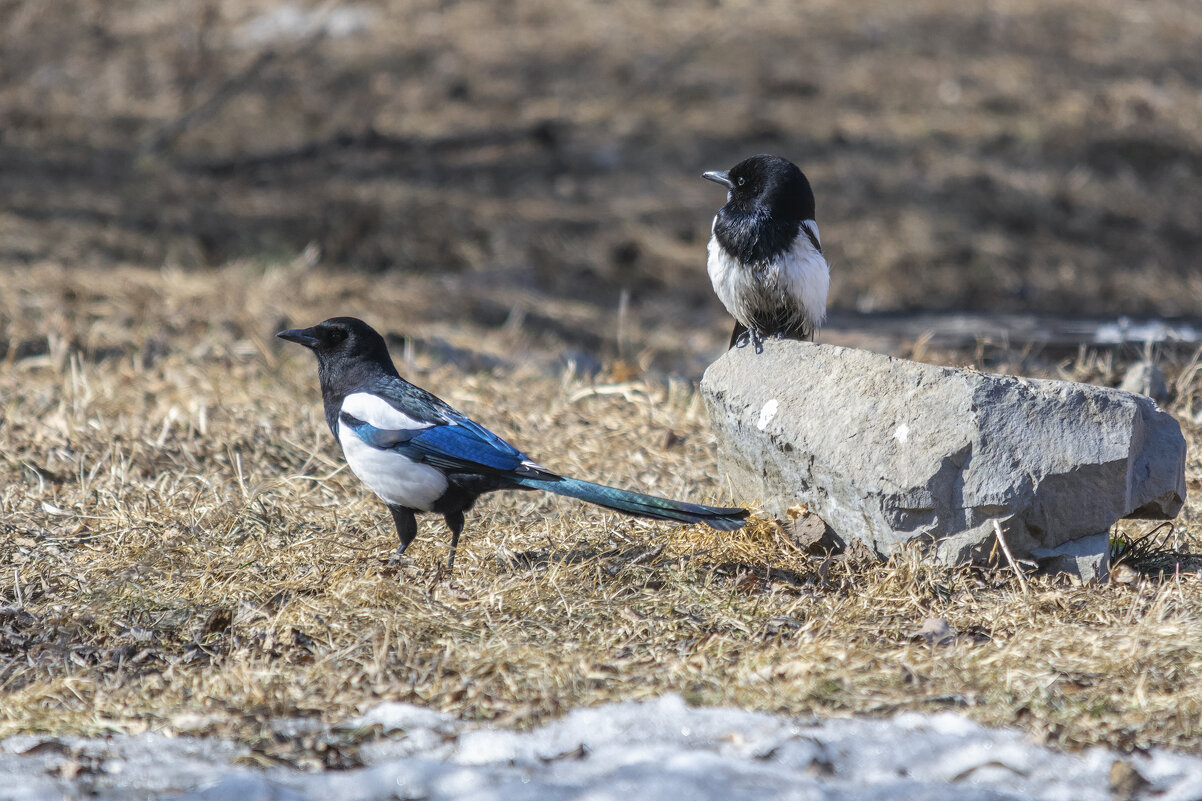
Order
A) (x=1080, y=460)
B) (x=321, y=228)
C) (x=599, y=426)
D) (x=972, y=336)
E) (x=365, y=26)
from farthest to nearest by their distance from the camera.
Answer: (x=365, y=26)
(x=321, y=228)
(x=972, y=336)
(x=599, y=426)
(x=1080, y=460)

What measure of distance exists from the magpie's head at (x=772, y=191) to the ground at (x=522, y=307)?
111cm

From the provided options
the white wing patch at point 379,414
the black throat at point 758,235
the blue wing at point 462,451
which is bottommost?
the blue wing at point 462,451

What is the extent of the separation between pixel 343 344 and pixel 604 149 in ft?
28.7

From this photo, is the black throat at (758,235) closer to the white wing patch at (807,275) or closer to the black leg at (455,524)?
the white wing patch at (807,275)

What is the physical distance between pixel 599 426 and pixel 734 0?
36.5 feet

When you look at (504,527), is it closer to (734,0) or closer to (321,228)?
(321,228)

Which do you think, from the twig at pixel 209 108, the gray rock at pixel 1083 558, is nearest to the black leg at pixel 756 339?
the gray rock at pixel 1083 558

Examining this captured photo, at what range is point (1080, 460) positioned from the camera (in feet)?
11.3

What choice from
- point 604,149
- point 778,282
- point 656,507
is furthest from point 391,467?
point 604,149

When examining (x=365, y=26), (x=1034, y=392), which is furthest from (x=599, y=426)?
(x=365, y=26)

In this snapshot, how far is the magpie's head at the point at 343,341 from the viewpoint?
4141 mm

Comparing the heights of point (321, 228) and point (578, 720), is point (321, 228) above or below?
above

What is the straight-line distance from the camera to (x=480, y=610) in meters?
3.50

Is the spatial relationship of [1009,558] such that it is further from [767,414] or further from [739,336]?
[739,336]
